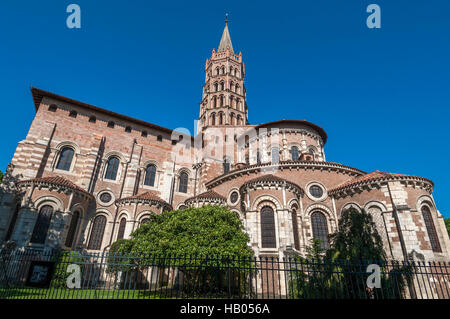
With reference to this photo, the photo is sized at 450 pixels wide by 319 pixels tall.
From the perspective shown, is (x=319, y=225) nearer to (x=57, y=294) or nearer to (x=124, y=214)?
(x=124, y=214)

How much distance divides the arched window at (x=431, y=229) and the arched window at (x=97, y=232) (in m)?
26.2

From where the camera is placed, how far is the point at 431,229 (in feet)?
55.9

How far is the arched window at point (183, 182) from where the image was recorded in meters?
29.5

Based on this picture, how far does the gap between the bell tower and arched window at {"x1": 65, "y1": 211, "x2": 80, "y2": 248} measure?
2124 cm

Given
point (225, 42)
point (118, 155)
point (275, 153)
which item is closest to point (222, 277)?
point (275, 153)

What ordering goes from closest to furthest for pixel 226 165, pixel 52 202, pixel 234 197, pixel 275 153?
pixel 52 202
pixel 234 197
pixel 275 153
pixel 226 165

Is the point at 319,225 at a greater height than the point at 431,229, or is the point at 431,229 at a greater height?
the point at 319,225

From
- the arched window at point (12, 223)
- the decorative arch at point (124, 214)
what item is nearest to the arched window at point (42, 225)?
the arched window at point (12, 223)

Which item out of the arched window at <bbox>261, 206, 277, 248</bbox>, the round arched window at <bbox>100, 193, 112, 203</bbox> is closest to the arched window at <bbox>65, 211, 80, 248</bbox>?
the round arched window at <bbox>100, 193, 112, 203</bbox>

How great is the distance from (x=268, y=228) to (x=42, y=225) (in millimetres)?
17371

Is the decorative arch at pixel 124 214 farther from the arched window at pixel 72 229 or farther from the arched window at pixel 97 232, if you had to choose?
the arched window at pixel 72 229

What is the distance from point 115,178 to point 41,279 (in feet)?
57.8
